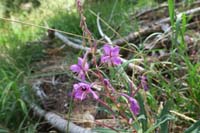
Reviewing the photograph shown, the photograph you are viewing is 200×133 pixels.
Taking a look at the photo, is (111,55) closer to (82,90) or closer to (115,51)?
(115,51)

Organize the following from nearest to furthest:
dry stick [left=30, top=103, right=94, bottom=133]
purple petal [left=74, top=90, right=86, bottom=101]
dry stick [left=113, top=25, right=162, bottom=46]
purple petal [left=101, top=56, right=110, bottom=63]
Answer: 1. purple petal [left=74, top=90, right=86, bottom=101]
2. purple petal [left=101, top=56, right=110, bottom=63]
3. dry stick [left=30, top=103, right=94, bottom=133]
4. dry stick [left=113, top=25, right=162, bottom=46]

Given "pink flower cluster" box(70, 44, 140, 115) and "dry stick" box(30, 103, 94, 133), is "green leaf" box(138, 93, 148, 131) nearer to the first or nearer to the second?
"pink flower cluster" box(70, 44, 140, 115)

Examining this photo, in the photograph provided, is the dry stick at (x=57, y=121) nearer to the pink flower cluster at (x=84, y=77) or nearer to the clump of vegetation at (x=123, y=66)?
the clump of vegetation at (x=123, y=66)

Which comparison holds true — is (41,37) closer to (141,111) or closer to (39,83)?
(39,83)

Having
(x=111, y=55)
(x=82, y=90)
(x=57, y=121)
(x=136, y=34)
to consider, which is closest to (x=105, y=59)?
(x=111, y=55)

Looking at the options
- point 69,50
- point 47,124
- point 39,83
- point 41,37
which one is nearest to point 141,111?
point 47,124

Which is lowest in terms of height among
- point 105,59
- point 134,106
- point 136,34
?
point 134,106

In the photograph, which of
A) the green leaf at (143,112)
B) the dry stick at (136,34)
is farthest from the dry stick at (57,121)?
the dry stick at (136,34)

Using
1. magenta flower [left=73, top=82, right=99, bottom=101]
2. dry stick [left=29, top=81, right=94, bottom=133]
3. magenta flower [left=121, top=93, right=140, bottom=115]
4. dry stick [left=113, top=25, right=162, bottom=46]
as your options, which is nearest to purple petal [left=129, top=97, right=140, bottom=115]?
magenta flower [left=121, top=93, right=140, bottom=115]
